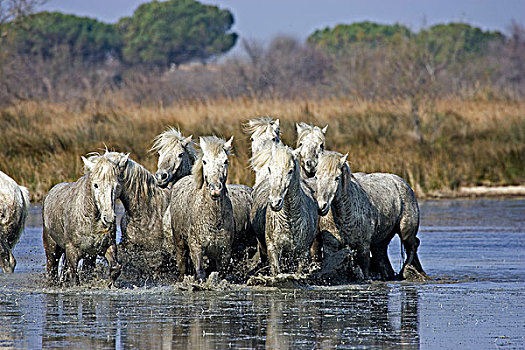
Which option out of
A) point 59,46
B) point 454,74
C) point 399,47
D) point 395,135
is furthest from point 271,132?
point 59,46

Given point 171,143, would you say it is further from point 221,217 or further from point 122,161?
point 221,217

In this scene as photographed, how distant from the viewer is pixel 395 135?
76.5 feet

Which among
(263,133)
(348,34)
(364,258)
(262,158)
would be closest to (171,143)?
(263,133)

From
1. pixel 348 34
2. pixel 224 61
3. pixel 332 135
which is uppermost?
pixel 348 34

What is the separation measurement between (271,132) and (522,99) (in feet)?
61.2

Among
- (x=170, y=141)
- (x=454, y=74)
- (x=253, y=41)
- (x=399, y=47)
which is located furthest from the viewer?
(x=253, y=41)

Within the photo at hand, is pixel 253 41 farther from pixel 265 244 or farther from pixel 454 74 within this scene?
pixel 265 244

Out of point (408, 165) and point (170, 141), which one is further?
point (408, 165)

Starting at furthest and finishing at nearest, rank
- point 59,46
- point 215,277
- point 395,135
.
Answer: point 59,46 < point 395,135 < point 215,277

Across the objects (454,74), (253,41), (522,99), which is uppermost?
(253,41)

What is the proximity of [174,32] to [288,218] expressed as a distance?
69288 mm

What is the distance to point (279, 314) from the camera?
27.6ft

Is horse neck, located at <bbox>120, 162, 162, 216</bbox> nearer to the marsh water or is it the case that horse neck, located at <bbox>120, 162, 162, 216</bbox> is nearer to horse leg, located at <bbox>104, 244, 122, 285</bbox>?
horse leg, located at <bbox>104, 244, 122, 285</bbox>

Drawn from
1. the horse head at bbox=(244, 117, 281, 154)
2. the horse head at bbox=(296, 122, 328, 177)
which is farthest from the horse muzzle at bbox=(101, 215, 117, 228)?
the horse head at bbox=(244, 117, 281, 154)
